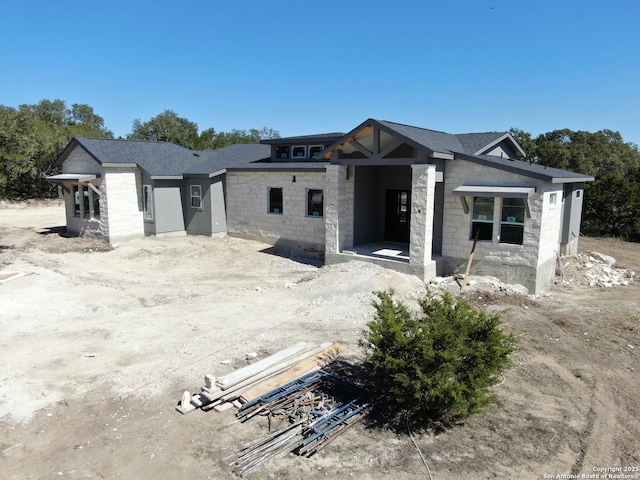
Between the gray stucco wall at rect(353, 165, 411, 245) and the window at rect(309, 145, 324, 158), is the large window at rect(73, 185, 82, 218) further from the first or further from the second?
the gray stucco wall at rect(353, 165, 411, 245)

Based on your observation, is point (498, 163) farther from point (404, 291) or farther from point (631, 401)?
point (631, 401)

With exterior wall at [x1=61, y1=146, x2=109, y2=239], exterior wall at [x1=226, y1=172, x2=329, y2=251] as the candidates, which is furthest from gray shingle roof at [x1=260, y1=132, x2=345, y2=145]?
exterior wall at [x1=61, y1=146, x2=109, y2=239]

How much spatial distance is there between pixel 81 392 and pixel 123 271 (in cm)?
980

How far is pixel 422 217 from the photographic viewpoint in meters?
14.4

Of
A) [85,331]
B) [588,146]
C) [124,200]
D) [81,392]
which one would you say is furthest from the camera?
[588,146]

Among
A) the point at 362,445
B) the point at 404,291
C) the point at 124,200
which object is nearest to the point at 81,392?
the point at 362,445

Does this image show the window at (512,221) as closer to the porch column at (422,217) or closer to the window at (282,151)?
the porch column at (422,217)

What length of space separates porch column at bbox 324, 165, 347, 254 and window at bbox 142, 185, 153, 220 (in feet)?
31.2

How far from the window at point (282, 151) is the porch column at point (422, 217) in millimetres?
9493

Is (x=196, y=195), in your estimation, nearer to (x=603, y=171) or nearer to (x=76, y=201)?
(x=76, y=201)

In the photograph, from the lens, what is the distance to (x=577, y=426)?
6797 millimetres

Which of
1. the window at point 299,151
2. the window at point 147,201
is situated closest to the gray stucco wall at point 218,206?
the window at point 147,201

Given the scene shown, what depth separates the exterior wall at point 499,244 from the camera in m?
13.9

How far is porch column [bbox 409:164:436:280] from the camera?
14.2 m
